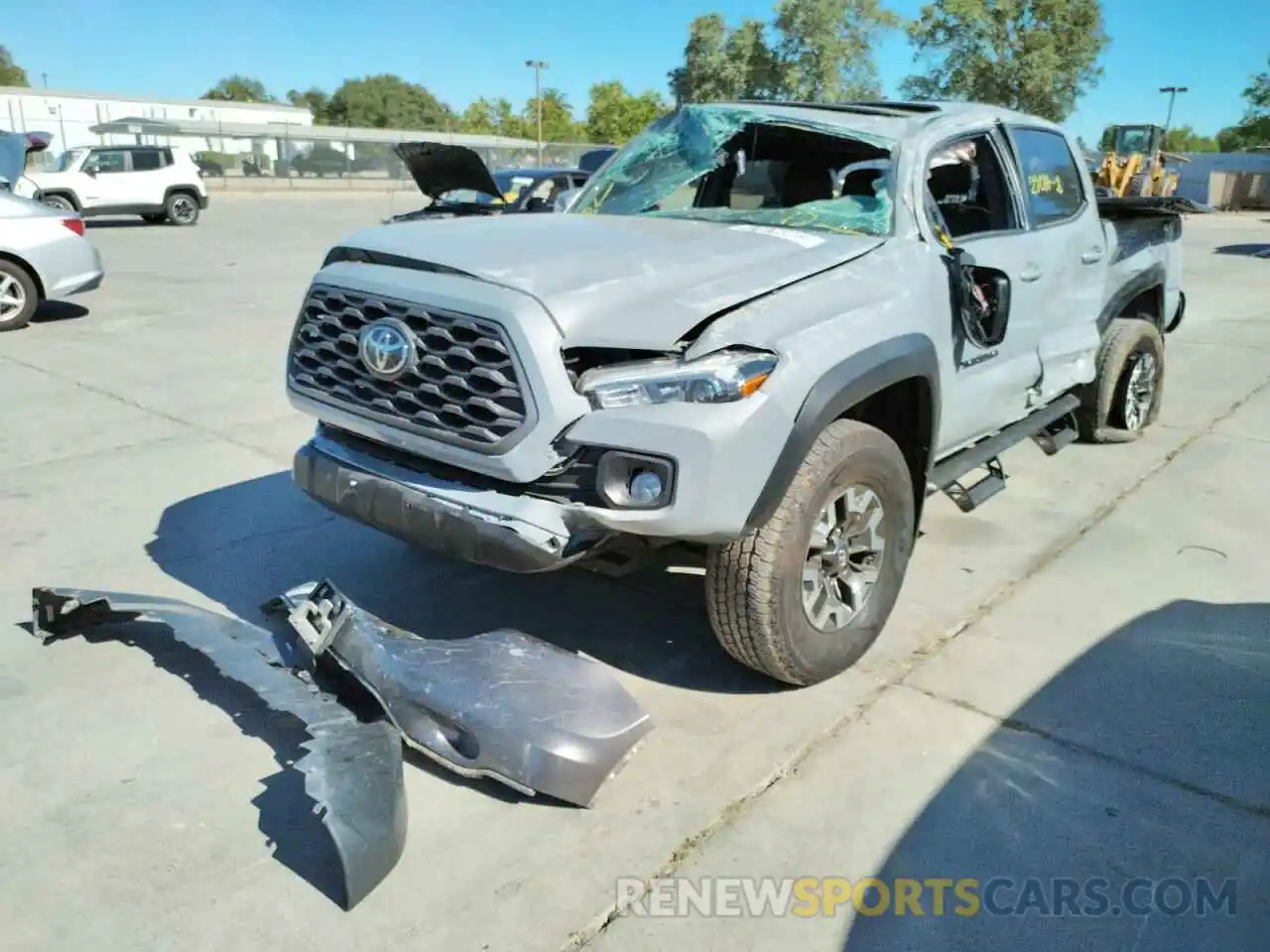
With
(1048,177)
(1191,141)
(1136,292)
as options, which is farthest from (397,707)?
(1191,141)

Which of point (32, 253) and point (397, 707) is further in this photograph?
point (32, 253)

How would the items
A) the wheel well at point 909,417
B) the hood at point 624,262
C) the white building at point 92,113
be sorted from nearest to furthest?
the hood at point 624,262 → the wheel well at point 909,417 → the white building at point 92,113

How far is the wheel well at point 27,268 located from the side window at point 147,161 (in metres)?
13.4

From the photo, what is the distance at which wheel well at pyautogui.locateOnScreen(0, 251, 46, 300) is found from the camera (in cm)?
920

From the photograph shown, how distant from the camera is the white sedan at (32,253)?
9164 millimetres

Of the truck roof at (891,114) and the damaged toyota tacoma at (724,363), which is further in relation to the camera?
the truck roof at (891,114)

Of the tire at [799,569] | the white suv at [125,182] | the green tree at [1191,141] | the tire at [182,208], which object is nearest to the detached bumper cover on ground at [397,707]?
the tire at [799,569]

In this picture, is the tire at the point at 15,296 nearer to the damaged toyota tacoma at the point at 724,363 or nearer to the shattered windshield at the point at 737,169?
the shattered windshield at the point at 737,169

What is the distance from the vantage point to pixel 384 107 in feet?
366

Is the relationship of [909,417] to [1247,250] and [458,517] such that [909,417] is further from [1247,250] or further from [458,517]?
[1247,250]

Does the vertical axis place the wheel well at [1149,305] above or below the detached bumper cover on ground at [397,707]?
above

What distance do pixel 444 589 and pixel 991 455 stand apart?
7.74 feet

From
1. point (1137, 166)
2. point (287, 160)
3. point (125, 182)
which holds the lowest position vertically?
point (125, 182)

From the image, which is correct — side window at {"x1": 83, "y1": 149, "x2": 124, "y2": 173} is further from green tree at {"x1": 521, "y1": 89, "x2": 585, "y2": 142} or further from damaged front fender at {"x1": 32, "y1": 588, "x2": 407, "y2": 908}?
green tree at {"x1": 521, "y1": 89, "x2": 585, "y2": 142}
